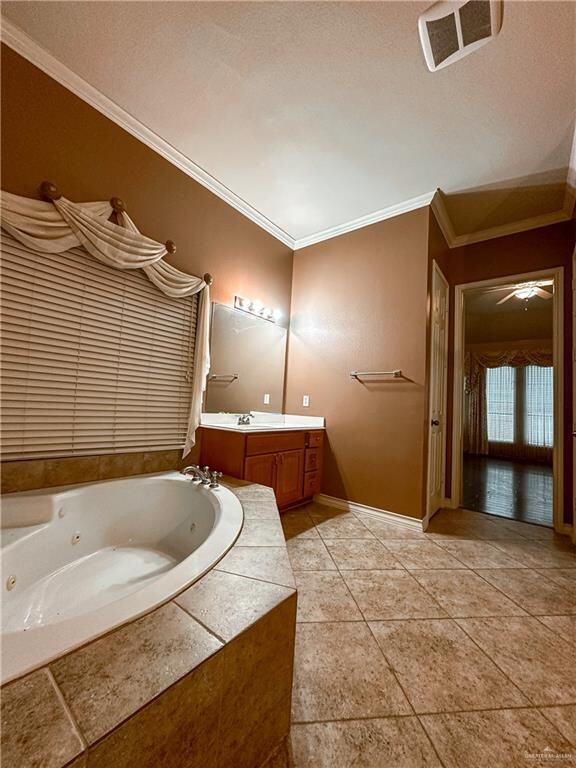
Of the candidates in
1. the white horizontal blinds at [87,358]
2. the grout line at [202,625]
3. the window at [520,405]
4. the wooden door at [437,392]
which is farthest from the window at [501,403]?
the grout line at [202,625]

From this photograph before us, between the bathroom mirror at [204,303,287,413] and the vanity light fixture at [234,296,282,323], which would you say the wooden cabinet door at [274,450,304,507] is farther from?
the vanity light fixture at [234,296,282,323]

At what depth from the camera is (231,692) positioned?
68cm

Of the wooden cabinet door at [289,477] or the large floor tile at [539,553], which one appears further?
the wooden cabinet door at [289,477]

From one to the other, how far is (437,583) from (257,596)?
4.39ft

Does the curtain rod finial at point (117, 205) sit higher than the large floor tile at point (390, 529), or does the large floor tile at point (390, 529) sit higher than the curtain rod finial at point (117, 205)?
the curtain rod finial at point (117, 205)

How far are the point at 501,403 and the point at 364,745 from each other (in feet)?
23.0

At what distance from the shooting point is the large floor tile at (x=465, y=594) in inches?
57.6

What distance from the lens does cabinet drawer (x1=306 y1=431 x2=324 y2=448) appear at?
8.99ft

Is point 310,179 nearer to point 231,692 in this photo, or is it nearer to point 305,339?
point 305,339

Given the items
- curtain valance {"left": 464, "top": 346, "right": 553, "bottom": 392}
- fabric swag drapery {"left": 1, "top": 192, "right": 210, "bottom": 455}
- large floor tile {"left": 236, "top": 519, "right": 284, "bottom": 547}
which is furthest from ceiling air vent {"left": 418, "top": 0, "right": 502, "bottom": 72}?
curtain valance {"left": 464, "top": 346, "right": 553, "bottom": 392}

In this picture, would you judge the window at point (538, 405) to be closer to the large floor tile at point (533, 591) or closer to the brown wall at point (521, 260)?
the brown wall at point (521, 260)

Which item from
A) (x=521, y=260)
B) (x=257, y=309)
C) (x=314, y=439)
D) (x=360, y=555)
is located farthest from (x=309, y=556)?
(x=521, y=260)

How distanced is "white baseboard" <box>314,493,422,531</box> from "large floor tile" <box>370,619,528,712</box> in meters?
1.03

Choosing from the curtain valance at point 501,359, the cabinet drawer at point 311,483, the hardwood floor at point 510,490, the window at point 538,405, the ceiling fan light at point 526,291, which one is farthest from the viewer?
the window at point 538,405
